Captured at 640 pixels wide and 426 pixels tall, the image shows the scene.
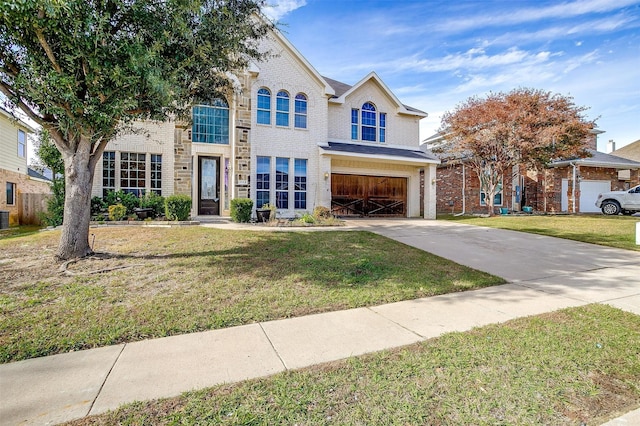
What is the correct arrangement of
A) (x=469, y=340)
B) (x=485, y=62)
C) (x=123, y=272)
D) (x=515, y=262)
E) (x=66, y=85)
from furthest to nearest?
(x=485, y=62) → (x=515, y=262) → (x=123, y=272) → (x=66, y=85) → (x=469, y=340)

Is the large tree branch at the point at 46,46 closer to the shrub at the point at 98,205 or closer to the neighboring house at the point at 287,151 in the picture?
the neighboring house at the point at 287,151

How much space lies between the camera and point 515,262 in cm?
720

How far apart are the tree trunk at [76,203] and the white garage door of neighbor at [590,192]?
2797 cm

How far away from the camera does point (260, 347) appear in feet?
10.6

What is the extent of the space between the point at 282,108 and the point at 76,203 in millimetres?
10186

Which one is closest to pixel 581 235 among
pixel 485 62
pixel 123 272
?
pixel 485 62

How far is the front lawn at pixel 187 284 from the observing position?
12.0ft

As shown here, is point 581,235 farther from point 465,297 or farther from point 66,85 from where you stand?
point 66,85

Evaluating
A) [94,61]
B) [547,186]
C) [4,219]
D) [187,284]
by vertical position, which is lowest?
[187,284]

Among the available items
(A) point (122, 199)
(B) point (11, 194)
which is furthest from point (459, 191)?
(B) point (11, 194)

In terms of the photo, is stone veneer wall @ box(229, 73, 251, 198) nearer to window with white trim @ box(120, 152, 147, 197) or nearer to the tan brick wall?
window with white trim @ box(120, 152, 147, 197)

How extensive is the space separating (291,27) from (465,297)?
25.0 ft

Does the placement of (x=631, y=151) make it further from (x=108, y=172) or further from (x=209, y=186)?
(x=108, y=172)

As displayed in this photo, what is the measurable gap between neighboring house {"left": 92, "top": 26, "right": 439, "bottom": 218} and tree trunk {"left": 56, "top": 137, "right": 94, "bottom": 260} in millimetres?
5441
